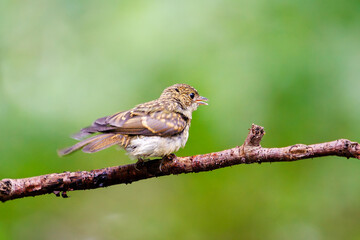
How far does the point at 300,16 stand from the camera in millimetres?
3893

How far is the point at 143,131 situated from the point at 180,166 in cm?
68

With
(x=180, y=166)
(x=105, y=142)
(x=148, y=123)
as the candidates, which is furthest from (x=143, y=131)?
(x=180, y=166)

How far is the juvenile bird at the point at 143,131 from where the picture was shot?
11.1ft

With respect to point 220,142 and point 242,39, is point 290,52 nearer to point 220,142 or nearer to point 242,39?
point 242,39

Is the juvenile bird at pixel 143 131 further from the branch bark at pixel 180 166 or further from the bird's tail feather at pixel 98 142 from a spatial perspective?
the branch bark at pixel 180 166

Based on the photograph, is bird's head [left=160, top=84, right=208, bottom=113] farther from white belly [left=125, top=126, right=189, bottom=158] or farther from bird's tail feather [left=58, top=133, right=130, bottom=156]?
bird's tail feather [left=58, top=133, right=130, bottom=156]

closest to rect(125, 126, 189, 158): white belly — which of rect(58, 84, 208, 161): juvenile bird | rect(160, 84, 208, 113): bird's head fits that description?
rect(58, 84, 208, 161): juvenile bird

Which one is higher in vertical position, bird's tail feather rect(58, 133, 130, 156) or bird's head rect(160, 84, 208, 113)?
bird's head rect(160, 84, 208, 113)

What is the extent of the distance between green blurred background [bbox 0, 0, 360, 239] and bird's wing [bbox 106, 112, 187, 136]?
0.53 ft

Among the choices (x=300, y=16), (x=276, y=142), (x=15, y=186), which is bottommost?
(x=15, y=186)

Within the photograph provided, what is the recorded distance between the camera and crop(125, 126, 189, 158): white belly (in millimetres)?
3658

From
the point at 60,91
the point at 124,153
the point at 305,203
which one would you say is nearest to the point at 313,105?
the point at 305,203

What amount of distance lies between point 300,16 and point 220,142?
132 cm

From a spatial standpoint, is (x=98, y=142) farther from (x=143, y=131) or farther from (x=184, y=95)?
(x=184, y=95)
